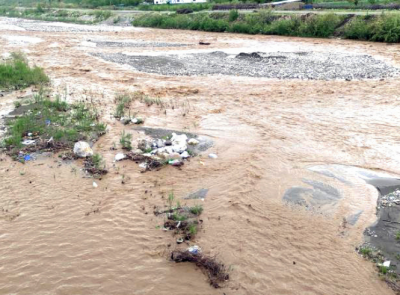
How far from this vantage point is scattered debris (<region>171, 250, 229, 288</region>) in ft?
17.8

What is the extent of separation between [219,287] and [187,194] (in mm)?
2716

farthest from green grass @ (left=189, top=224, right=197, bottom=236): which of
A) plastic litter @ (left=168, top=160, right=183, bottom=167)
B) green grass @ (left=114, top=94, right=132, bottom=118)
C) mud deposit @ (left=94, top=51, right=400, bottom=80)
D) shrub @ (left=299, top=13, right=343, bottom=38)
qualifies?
shrub @ (left=299, top=13, right=343, bottom=38)

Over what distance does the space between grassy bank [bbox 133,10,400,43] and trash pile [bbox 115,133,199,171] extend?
24.0 meters

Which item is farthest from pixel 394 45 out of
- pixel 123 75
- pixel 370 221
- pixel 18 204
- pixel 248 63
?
pixel 18 204

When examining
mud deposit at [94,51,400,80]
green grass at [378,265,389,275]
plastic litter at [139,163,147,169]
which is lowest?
green grass at [378,265,389,275]

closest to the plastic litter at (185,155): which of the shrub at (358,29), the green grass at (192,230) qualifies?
the green grass at (192,230)

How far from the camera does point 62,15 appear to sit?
64.3m

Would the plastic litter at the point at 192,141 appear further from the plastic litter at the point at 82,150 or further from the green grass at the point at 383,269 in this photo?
the green grass at the point at 383,269

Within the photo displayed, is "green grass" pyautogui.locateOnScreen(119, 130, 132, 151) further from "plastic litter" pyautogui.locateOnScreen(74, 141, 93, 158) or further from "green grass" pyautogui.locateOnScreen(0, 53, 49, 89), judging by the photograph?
"green grass" pyautogui.locateOnScreen(0, 53, 49, 89)

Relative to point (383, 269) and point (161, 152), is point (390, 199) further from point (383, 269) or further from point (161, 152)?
point (161, 152)

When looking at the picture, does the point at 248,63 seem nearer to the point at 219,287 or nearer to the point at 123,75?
the point at 123,75

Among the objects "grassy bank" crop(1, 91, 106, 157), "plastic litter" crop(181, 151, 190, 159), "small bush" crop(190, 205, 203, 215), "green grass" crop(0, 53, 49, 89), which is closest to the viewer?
"small bush" crop(190, 205, 203, 215)

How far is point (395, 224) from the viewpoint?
647cm

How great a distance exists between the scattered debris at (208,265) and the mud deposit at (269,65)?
1377 cm
